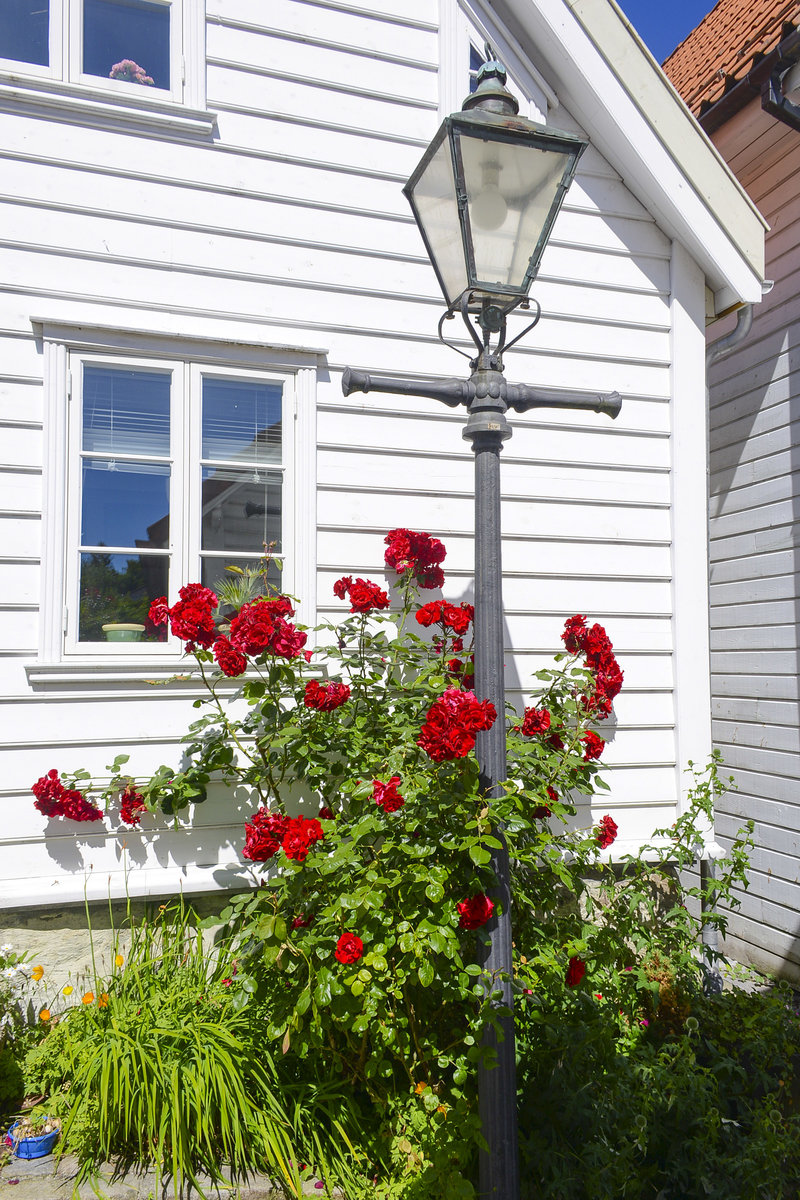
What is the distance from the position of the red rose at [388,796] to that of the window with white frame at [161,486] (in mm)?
1398

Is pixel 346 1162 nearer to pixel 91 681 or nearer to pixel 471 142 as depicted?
pixel 91 681

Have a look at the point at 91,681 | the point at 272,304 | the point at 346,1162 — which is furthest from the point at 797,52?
the point at 346,1162

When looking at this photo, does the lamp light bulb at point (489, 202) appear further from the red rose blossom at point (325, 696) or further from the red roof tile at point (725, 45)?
the red roof tile at point (725, 45)

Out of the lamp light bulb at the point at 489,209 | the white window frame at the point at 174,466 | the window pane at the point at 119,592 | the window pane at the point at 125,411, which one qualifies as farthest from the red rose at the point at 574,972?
the window pane at the point at 125,411

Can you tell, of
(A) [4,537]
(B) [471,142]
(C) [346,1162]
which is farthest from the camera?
(A) [4,537]

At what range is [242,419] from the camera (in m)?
3.56

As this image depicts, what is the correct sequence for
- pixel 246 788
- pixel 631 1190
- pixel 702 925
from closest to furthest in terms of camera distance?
1. pixel 631 1190
2. pixel 246 788
3. pixel 702 925

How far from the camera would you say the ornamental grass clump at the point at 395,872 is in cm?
233

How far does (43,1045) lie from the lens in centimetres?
293

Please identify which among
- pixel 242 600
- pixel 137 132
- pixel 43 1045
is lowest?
pixel 43 1045

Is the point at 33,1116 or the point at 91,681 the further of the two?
the point at 91,681

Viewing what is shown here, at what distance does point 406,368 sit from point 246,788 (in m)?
2.02

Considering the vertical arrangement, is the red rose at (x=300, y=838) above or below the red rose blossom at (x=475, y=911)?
above

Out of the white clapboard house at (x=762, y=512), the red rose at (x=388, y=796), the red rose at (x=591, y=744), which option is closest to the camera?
the red rose at (x=388, y=796)
